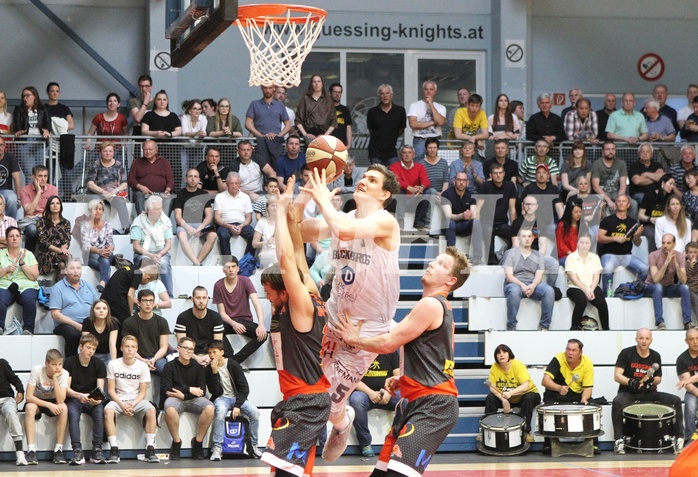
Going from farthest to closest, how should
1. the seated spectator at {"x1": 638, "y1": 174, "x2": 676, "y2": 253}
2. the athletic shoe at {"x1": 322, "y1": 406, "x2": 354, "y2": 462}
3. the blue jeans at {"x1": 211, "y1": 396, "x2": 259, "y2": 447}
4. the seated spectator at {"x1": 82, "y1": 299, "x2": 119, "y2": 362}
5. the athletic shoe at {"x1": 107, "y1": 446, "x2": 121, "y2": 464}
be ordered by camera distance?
the seated spectator at {"x1": 638, "y1": 174, "x2": 676, "y2": 253} < the seated spectator at {"x1": 82, "y1": 299, "x2": 119, "y2": 362} < the blue jeans at {"x1": 211, "y1": 396, "x2": 259, "y2": 447} < the athletic shoe at {"x1": 107, "y1": 446, "x2": 121, "y2": 464} < the athletic shoe at {"x1": 322, "y1": 406, "x2": 354, "y2": 462}

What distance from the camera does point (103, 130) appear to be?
15492 millimetres

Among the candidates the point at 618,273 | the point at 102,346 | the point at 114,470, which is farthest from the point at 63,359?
the point at 618,273

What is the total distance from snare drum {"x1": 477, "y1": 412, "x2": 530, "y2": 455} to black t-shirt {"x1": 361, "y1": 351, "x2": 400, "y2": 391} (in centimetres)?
125

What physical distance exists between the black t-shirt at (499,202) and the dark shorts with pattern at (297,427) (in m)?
8.40

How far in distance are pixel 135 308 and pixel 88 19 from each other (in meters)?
7.31

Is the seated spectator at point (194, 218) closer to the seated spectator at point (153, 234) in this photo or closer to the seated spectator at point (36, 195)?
the seated spectator at point (153, 234)

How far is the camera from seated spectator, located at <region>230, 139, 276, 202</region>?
14.7m

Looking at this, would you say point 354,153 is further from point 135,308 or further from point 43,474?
point 43,474

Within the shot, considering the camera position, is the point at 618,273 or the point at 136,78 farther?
the point at 136,78

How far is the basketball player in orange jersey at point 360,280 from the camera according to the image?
6.73 meters

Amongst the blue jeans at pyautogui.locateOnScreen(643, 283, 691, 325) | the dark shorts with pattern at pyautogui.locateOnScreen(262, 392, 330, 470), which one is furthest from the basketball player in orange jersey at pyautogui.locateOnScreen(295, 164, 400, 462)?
the blue jeans at pyautogui.locateOnScreen(643, 283, 691, 325)

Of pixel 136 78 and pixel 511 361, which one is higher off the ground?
pixel 136 78

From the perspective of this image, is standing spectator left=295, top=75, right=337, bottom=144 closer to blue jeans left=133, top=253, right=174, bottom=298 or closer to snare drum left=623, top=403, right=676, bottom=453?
blue jeans left=133, top=253, right=174, bottom=298

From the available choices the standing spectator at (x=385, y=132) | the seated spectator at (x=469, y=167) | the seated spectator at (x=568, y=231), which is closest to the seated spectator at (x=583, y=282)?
the seated spectator at (x=568, y=231)
